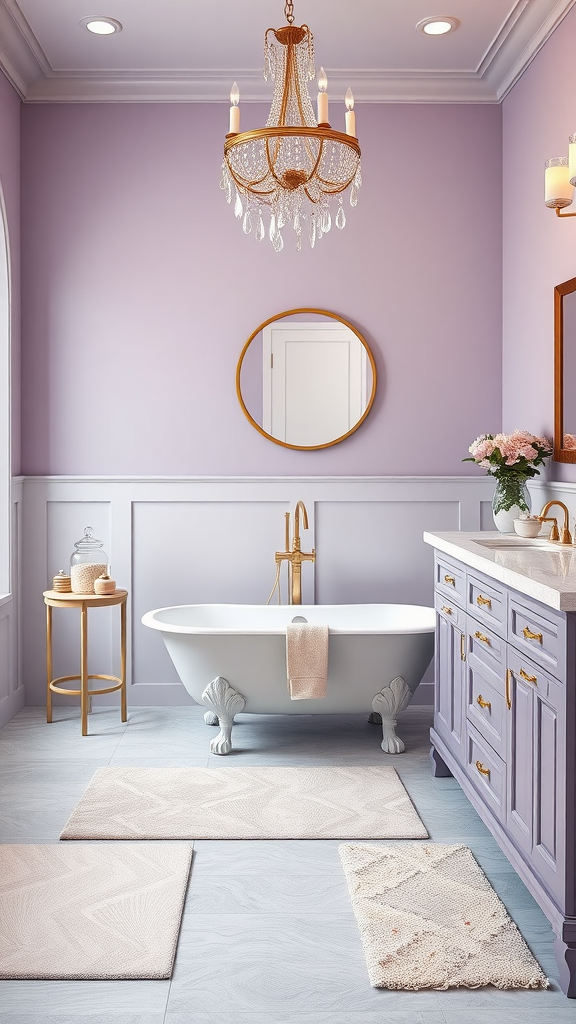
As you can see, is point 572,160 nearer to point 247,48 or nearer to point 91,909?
point 247,48

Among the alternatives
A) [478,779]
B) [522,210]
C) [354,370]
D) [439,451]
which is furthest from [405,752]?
[522,210]

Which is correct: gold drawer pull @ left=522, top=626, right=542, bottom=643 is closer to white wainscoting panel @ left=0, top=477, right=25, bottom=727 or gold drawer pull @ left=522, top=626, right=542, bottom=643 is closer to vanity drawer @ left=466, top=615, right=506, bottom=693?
vanity drawer @ left=466, top=615, right=506, bottom=693

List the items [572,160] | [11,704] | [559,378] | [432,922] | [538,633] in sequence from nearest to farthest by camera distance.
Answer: [538,633] < [432,922] < [572,160] < [559,378] < [11,704]

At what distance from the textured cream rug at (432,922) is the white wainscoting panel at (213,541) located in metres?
1.84

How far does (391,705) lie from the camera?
12.3ft

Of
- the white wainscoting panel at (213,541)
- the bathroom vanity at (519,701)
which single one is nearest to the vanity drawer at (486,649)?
the bathroom vanity at (519,701)

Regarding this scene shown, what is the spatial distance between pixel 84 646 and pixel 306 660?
3.56ft

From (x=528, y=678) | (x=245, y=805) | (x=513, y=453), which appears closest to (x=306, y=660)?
(x=245, y=805)

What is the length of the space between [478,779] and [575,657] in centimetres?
95

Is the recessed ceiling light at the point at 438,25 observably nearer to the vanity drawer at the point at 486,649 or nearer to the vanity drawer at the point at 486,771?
the vanity drawer at the point at 486,649

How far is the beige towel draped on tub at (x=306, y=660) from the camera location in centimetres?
361

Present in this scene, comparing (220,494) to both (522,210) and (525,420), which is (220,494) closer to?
(525,420)

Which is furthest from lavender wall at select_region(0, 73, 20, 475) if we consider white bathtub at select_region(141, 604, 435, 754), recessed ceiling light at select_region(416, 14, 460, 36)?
recessed ceiling light at select_region(416, 14, 460, 36)

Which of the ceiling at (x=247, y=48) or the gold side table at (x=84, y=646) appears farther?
the gold side table at (x=84, y=646)
